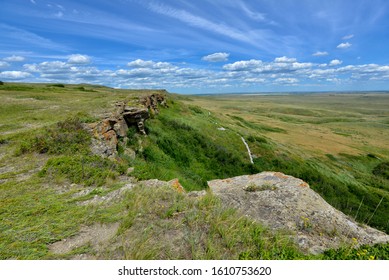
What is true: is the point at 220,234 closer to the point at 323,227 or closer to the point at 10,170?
the point at 323,227

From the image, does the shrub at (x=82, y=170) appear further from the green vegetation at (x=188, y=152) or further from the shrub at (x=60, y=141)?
the green vegetation at (x=188, y=152)

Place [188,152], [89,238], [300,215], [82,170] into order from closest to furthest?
1. [89,238]
2. [300,215]
3. [82,170]
4. [188,152]

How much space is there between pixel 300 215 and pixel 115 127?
476 inches

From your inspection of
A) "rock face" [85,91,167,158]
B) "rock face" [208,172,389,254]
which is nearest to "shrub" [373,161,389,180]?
"rock face" [208,172,389,254]

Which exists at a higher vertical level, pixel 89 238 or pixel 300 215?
pixel 89 238

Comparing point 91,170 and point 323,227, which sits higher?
point 91,170

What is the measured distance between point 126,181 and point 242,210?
153 inches

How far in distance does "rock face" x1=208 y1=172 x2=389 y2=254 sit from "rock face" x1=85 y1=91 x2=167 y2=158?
21.6 ft

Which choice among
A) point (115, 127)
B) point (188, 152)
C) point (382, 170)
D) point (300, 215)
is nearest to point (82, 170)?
point (300, 215)

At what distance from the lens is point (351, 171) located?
36875 millimetres

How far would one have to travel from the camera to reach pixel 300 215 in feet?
20.5

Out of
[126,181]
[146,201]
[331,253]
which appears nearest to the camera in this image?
[331,253]

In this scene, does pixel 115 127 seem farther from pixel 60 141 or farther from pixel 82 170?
pixel 82 170
